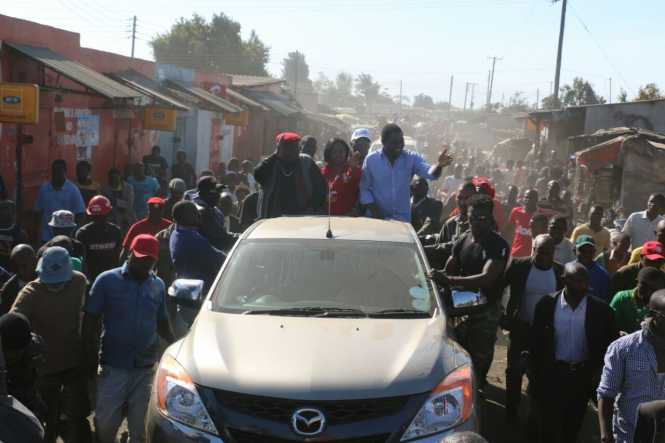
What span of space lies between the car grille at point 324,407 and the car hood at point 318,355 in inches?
1.3

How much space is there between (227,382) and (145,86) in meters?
15.4

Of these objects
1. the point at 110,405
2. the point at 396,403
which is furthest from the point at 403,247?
the point at 110,405

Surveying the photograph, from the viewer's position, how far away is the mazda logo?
401cm

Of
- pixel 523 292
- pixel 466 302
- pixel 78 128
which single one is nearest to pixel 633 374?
pixel 466 302

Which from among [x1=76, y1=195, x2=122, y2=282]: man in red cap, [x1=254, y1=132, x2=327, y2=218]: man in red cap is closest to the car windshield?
[x1=254, y1=132, x2=327, y2=218]: man in red cap

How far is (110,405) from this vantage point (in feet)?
18.1

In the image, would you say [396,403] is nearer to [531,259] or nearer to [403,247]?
[403,247]

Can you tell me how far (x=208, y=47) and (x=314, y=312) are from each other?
71880 millimetres

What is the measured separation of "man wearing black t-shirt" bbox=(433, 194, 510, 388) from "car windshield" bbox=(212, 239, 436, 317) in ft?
3.66

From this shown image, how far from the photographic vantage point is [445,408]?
419 cm

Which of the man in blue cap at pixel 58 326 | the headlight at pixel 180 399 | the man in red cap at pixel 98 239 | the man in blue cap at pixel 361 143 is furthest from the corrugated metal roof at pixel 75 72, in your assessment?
the headlight at pixel 180 399

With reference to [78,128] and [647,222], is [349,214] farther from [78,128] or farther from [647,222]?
[78,128]

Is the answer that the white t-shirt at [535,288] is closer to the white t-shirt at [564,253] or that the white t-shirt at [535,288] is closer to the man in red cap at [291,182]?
the white t-shirt at [564,253]

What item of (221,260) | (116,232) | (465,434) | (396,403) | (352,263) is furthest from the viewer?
(116,232)
